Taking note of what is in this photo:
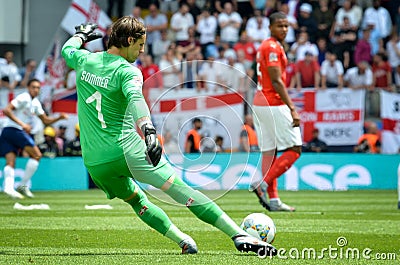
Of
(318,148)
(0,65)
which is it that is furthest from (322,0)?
(0,65)

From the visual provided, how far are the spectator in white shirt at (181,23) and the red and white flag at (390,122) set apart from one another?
20.5ft

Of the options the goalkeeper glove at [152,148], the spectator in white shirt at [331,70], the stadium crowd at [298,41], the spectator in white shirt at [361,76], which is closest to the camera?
the goalkeeper glove at [152,148]

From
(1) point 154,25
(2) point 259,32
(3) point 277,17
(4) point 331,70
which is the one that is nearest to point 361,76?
(4) point 331,70

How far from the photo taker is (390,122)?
20641 millimetres

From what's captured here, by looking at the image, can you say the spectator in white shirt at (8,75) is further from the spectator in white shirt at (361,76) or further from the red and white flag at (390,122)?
the red and white flag at (390,122)

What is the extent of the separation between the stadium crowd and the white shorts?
8.37 m

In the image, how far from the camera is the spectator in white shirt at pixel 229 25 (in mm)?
23953

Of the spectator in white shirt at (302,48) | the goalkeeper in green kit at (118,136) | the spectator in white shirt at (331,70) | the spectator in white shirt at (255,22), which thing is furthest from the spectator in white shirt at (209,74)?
the spectator in white shirt at (331,70)

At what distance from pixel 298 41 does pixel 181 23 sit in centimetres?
354

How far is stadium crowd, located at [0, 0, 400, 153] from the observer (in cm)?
2181

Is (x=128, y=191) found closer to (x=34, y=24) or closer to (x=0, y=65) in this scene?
(x=0, y=65)

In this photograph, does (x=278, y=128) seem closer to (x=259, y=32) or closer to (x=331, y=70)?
(x=331, y=70)

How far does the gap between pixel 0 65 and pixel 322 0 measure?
898cm

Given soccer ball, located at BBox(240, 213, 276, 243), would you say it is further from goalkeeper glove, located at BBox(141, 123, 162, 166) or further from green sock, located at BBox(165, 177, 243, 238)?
goalkeeper glove, located at BBox(141, 123, 162, 166)
